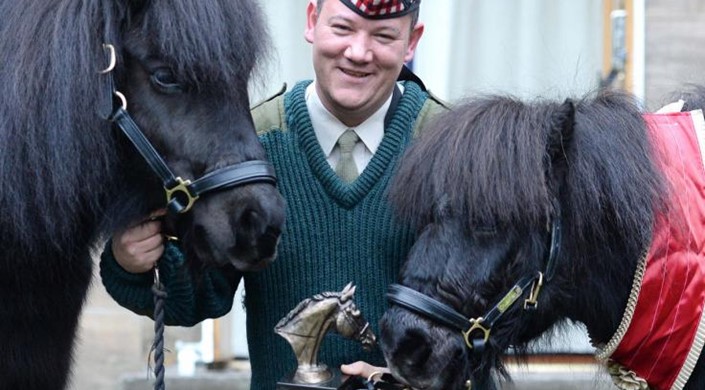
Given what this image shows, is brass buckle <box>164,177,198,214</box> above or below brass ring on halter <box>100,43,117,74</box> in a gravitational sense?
below

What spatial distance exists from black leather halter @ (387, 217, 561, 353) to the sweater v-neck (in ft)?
1.05

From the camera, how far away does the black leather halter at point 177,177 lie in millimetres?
3070

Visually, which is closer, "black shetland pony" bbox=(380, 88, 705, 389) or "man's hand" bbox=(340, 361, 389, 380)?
"black shetland pony" bbox=(380, 88, 705, 389)

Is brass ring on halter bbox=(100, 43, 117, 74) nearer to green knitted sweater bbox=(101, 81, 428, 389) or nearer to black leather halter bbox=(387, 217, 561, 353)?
green knitted sweater bbox=(101, 81, 428, 389)

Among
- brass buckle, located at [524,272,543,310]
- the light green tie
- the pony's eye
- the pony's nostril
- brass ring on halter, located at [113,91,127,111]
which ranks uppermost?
the pony's eye

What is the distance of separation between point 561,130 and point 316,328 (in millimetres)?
694

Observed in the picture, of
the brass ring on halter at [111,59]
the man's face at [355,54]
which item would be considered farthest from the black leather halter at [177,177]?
the man's face at [355,54]

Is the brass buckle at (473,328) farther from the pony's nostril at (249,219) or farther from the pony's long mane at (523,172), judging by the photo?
the pony's nostril at (249,219)

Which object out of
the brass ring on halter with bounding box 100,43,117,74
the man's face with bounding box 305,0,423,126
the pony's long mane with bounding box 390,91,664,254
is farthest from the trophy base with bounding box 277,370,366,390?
the brass ring on halter with bounding box 100,43,117,74

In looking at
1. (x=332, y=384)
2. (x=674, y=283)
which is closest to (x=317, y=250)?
(x=332, y=384)

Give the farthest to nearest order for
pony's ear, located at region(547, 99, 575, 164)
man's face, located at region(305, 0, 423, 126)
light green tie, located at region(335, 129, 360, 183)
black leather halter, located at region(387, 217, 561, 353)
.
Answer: light green tie, located at region(335, 129, 360, 183)
man's face, located at region(305, 0, 423, 126)
pony's ear, located at region(547, 99, 575, 164)
black leather halter, located at region(387, 217, 561, 353)

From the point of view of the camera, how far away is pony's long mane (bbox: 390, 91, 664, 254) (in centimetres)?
307

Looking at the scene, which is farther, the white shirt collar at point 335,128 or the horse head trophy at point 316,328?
the white shirt collar at point 335,128

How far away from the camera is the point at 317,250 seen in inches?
132
